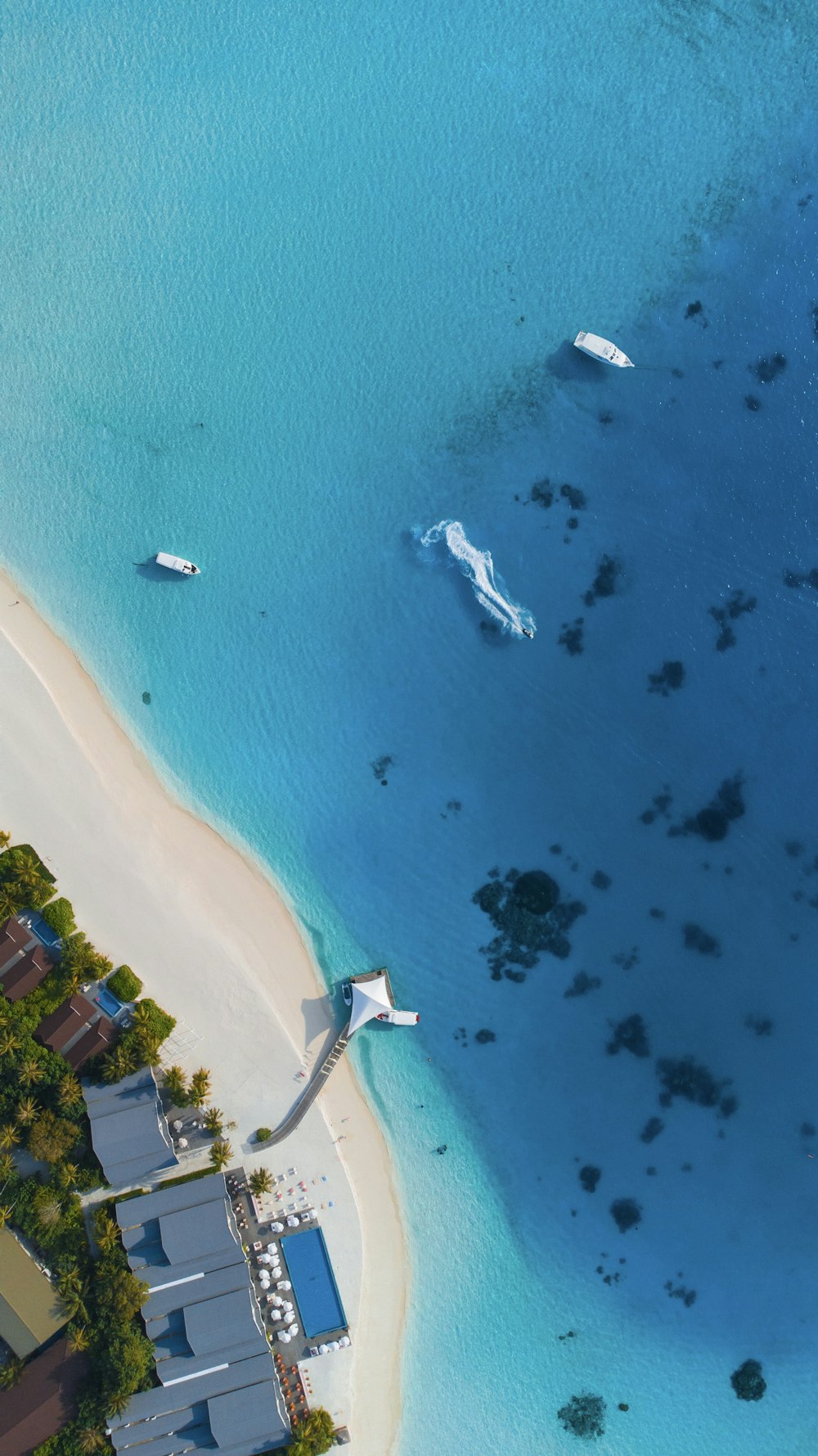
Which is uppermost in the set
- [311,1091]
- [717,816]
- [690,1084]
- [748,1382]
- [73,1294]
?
[717,816]

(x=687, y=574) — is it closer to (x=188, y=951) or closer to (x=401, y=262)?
(x=401, y=262)

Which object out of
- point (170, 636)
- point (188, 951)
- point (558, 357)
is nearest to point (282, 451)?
point (170, 636)

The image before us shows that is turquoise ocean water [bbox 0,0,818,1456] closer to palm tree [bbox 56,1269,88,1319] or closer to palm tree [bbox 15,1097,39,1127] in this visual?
palm tree [bbox 15,1097,39,1127]

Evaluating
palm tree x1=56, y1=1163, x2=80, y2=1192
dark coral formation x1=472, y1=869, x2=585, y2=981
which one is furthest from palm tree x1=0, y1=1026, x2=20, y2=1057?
dark coral formation x1=472, y1=869, x2=585, y2=981

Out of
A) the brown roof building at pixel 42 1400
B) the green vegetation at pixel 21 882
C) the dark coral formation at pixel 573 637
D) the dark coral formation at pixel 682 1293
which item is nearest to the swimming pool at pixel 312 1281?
the brown roof building at pixel 42 1400

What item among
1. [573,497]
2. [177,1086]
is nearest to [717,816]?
[573,497]

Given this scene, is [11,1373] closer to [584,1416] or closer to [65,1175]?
[65,1175]

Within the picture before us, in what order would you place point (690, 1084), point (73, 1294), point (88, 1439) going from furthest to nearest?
point (690, 1084) → point (73, 1294) → point (88, 1439)
